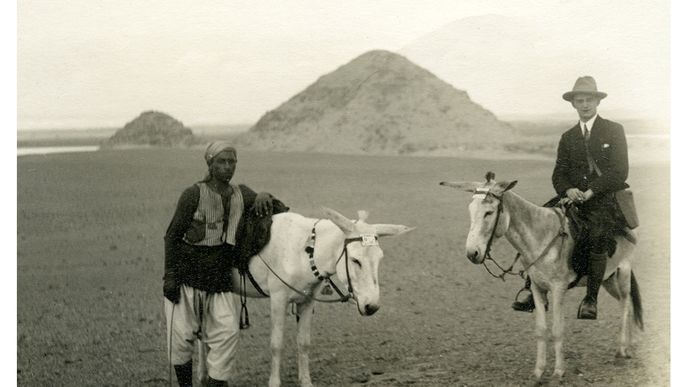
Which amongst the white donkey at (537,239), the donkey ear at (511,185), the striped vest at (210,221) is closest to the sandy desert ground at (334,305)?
the white donkey at (537,239)

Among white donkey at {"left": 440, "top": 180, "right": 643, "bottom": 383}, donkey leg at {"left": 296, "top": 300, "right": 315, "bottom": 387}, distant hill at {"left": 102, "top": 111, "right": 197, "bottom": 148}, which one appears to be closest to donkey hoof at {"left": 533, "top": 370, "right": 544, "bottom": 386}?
white donkey at {"left": 440, "top": 180, "right": 643, "bottom": 383}

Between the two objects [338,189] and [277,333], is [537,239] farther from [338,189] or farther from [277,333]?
[338,189]

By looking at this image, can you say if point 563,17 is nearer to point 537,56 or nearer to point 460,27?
point 537,56

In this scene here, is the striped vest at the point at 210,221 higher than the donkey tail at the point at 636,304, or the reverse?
the striped vest at the point at 210,221

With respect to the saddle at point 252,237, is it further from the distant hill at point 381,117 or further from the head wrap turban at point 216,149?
the distant hill at point 381,117

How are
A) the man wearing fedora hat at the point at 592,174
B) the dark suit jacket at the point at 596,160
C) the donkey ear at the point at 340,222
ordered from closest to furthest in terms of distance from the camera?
1. the donkey ear at the point at 340,222
2. the man wearing fedora hat at the point at 592,174
3. the dark suit jacket at the point at 596,160

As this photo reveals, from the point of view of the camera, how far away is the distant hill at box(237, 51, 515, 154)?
617cm

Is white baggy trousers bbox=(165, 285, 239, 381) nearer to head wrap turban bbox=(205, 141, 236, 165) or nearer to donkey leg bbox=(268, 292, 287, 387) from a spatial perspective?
donkey leg bbox=(268, 292, 287, 387)

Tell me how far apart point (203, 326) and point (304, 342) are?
0.63m

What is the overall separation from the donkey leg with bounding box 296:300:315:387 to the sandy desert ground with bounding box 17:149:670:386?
0.21m

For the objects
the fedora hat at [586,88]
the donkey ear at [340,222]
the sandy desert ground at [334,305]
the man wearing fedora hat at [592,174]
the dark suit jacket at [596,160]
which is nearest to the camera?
the donkey ear at [340,222]

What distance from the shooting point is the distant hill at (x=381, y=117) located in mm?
6168

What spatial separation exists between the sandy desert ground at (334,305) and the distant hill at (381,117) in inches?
7.1

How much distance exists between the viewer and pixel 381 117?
6.46 meters
